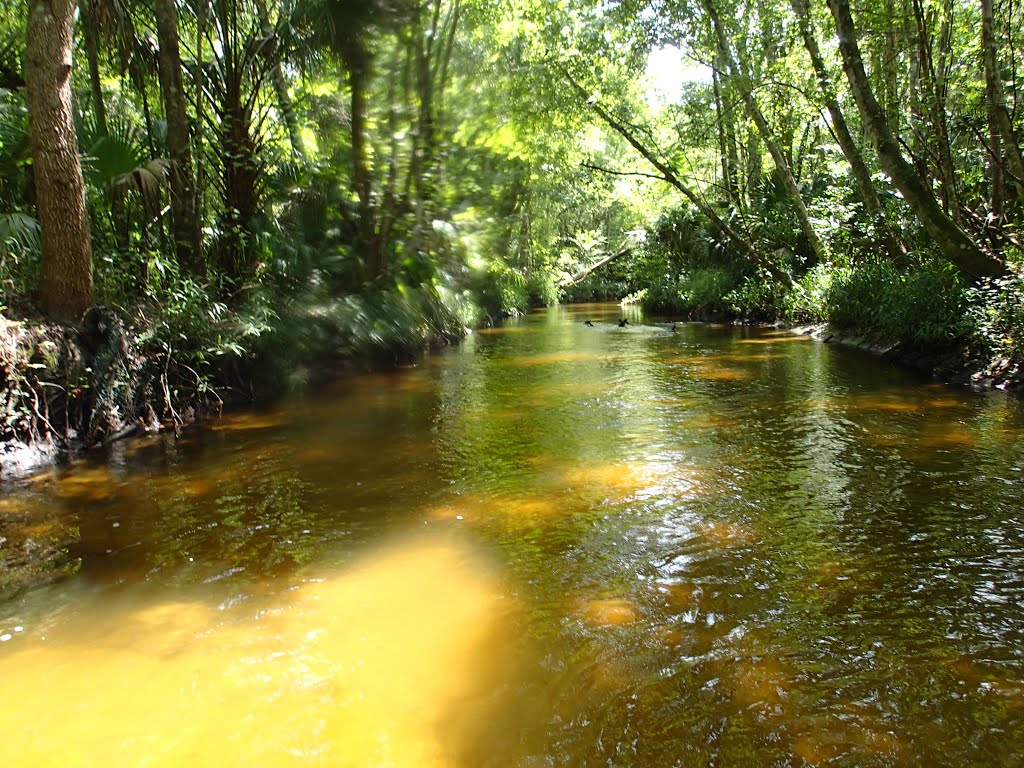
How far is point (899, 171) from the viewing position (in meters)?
8.95

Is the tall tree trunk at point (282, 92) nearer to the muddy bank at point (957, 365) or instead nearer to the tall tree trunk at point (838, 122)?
the tall tree trunk at point (838, 122)

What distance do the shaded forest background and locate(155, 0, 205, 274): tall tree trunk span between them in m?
0.03

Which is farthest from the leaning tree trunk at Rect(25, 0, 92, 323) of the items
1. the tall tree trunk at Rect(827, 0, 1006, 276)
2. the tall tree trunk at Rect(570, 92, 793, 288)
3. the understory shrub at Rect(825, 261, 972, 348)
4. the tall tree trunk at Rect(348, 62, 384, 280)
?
the tall tree trunk at Rect(570, 92, 793, 288)

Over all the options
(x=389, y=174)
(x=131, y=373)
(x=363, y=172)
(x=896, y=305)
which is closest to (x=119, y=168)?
(x=131, y=373)

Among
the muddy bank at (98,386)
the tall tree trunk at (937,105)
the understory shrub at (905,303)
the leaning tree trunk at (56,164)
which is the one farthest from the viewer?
the tall tree trunk at (937,105)

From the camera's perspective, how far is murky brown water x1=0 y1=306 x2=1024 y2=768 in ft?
7.47

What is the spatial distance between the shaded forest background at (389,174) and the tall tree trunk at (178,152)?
0.11 feet

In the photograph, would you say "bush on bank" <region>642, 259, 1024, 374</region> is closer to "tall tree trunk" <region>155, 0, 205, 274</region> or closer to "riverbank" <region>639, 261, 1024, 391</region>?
"riverbank" <region>639, 261, 1024, 391</region>

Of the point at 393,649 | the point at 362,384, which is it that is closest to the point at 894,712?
the point at 393,649

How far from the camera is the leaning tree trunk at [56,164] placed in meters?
6.08

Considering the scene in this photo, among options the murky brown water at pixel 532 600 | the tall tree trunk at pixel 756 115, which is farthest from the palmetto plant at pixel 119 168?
the tall tree trunk at pixel 756 115

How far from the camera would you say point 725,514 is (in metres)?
4.18

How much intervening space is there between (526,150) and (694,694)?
1925 cm

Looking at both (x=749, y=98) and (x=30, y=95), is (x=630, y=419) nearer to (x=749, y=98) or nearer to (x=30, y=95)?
(x=30, y=95)
